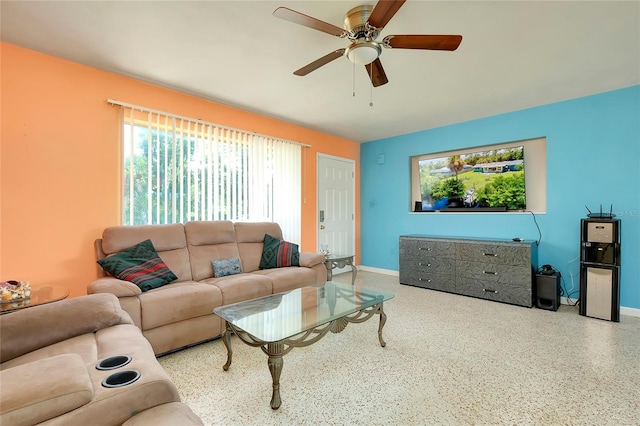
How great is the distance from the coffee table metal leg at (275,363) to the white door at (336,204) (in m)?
3.21

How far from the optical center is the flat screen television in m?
3.93

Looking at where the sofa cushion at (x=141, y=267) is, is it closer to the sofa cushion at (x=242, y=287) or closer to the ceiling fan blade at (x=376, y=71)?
the sofa cushion at (x=242, y=287)

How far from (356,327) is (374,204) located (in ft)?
9.94

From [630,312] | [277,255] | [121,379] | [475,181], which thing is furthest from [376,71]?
[630,312]

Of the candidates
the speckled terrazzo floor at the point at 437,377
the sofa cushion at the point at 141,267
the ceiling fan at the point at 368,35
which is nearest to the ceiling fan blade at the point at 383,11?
the ceiling fan at the point at 368,35

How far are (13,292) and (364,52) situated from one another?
2938 mm

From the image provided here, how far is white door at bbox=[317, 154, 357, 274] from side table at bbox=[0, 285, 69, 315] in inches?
134

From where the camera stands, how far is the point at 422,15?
80.0 inches

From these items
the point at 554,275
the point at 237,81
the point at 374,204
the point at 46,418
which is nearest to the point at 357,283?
the point at 374,204

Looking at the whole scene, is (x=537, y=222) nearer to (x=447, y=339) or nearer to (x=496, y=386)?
(x=447, y=339)

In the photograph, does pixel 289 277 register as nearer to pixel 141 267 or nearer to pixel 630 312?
pixel 141 267

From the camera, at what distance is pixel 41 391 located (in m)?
0.93

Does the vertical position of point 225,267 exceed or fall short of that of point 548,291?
it exceeds it

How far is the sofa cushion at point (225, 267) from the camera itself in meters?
3.11
